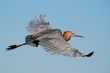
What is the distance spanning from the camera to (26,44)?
15.9 metres

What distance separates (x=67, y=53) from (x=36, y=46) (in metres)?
2.51

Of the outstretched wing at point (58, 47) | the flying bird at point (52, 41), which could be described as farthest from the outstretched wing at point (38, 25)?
the outstretched wing at point (58, 47)

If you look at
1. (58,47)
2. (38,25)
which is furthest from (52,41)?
(38,25)

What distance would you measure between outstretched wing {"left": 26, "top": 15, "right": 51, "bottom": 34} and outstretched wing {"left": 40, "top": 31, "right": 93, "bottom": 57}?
9.44 feet

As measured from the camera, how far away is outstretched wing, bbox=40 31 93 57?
519 inches

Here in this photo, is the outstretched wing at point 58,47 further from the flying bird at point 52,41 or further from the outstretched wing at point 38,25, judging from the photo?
the outstretched wing at point 38,25

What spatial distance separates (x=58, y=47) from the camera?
45.2 feet

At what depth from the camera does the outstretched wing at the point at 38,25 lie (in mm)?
17858

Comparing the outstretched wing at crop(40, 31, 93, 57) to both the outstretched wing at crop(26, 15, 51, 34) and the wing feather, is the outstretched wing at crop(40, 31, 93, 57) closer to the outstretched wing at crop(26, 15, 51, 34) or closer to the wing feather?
the wing feather

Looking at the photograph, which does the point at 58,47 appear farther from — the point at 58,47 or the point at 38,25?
the point at 38,25

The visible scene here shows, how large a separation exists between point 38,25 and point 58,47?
5.14 m

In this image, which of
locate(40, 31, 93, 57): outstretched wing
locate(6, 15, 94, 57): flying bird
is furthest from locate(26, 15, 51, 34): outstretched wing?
locate(40, 31, 93, 57): outstretched wing

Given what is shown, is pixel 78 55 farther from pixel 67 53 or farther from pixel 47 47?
pixel 47 47

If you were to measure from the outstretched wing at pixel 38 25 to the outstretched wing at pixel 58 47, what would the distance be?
2878mm
